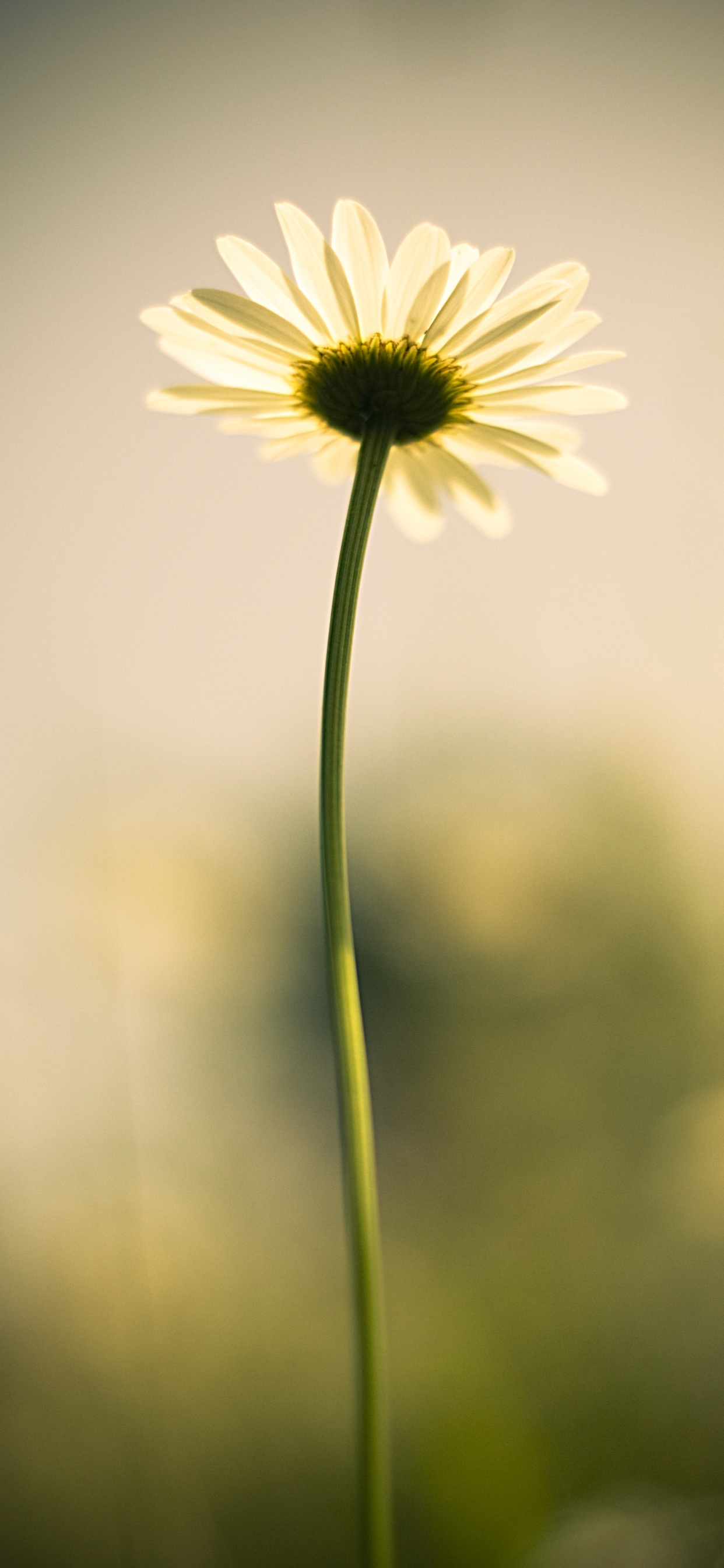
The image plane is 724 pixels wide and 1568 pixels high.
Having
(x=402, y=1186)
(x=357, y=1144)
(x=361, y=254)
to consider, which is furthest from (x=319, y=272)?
(x=402, y=1186)

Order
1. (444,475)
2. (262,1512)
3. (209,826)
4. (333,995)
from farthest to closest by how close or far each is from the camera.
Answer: (209,826) < (262,1512) < (444,475) < (333,995)

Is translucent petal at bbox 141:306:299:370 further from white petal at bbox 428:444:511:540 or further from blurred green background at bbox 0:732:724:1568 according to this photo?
blurred green background at bbox 0:732:724:1568

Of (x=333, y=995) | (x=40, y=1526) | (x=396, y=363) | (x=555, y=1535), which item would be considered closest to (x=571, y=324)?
(x=396, y=363)

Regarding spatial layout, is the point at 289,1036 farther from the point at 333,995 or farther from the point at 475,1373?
the point at 333,995

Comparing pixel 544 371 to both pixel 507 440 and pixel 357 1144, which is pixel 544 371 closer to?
pixel 507 440

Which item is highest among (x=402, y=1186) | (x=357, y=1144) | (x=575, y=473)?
(x=575, y=473)

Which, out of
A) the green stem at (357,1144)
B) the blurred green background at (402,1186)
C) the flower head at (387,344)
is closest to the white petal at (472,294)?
the flower head at (387,344)
